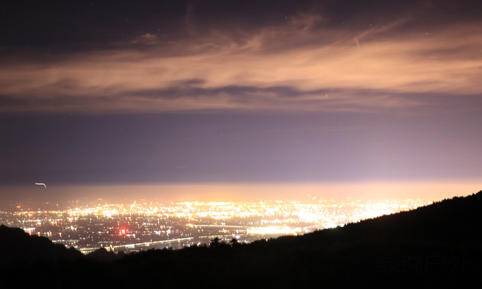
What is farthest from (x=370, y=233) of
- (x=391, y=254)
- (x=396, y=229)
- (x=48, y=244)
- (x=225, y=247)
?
(x=48, y=244)

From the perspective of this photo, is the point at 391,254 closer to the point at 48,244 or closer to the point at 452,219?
the point at 452,219

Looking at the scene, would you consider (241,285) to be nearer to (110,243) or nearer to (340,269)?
(340,269)

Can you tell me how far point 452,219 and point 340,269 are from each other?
10033 mm

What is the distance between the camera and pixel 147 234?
8856cm

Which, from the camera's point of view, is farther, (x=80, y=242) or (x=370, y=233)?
(x=80, y=242)

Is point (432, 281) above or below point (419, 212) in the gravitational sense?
below

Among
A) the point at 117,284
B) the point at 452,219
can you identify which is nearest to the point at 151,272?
the point at 117,284

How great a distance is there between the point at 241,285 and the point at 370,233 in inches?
390

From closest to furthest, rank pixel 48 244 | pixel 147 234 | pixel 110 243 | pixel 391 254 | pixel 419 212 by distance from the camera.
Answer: pixel 391 254, pixel 419 212, pixel 48 244, pixel 110 243, pixel 147 234

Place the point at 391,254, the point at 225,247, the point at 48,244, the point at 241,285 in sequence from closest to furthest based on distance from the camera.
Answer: the point at 241,285 → the point at 391,254 → the point at 225,247 → the point at 48,244

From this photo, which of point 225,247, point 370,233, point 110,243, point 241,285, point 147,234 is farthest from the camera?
point 147,234

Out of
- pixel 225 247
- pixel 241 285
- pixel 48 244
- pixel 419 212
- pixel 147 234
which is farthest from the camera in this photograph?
pixel 147 234

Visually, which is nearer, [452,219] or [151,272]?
[151,272]

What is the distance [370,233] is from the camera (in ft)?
65.1
